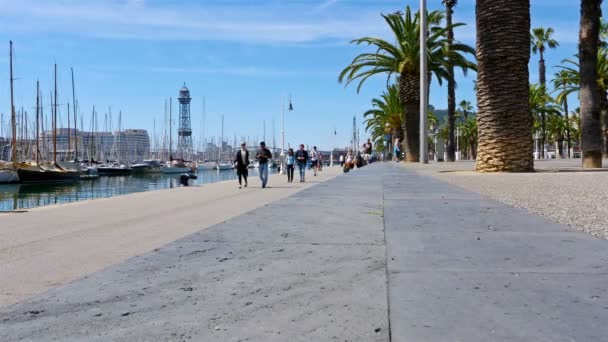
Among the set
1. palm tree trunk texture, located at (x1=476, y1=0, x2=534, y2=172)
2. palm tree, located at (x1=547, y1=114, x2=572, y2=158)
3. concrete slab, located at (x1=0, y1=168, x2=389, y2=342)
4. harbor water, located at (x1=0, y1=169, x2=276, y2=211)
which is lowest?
harbor water, located at (x1=0, y1=169, x2=276, y2=211)

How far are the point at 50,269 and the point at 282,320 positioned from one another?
134 inches

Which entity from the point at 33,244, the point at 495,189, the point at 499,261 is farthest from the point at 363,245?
the point at 495,189

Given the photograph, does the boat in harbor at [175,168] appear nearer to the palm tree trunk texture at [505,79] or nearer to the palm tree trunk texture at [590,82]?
the palm tree trunk texture at [590,82]

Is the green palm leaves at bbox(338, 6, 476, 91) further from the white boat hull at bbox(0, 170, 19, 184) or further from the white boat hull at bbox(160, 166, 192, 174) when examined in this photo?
the white boat hull at bbox(160, 166, 192, 174)

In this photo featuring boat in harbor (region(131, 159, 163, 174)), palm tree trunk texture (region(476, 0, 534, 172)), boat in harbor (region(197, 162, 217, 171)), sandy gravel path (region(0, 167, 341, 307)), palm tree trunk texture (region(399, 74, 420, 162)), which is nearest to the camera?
sandy gravel path (region(0, 167, 341, 307))

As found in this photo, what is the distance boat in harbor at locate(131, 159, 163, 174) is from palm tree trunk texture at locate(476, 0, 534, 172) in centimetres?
9139

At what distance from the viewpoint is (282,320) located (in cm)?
228

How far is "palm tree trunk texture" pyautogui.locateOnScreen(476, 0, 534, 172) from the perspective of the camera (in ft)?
50.8

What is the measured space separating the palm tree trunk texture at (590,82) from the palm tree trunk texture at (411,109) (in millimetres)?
10260

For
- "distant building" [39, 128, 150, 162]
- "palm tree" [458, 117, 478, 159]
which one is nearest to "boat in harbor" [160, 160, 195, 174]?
"distant building" [39, 128, 150, 162]

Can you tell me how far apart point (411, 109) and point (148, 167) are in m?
83.6

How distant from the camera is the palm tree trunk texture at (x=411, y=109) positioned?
29.2 meters

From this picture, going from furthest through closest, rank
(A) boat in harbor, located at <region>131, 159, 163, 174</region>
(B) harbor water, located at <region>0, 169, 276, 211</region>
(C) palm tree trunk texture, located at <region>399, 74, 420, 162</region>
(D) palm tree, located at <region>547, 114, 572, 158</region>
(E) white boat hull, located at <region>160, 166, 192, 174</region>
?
1. (A) boat in harbor, located at <region>131, 159, 163, 174</region>
2. (E) white boat hull, located at <region>160, 166, 192, 174</region>
3. (D) palm tree, located at <region>547, 114, 572, 158</region>
4. (B) harbor water, located at <region>0, 169, 276, 211</region>
5. (C) palm tree trunk texture, located at <region>399, 74, 420, 162</region>

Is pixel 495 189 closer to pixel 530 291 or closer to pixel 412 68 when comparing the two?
pixel 530 291
